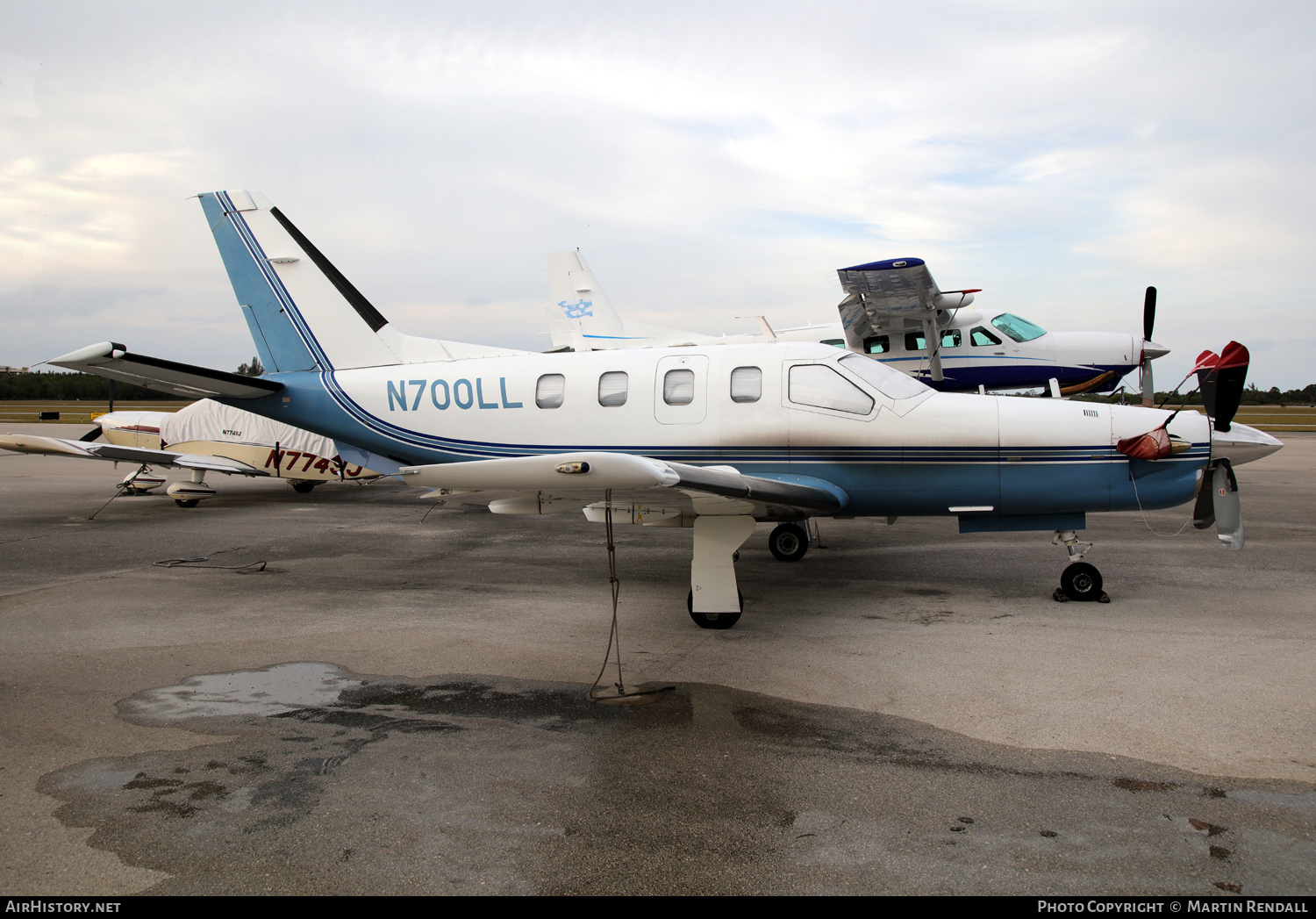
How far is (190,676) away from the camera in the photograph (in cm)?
579

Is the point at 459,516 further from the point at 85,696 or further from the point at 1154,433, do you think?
the point at 1154,433

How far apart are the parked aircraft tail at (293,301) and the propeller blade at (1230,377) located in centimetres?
766

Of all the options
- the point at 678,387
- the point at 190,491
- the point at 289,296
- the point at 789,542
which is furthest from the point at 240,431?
the point at 789,542

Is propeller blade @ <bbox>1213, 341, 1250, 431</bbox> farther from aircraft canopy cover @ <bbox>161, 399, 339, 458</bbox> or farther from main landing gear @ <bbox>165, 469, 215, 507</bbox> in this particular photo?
main landing gear @ <bbox>165, 469, 215, 507</bbox>

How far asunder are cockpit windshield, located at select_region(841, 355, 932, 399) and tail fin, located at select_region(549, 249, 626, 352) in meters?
13.2

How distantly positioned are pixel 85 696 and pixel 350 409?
4869 millimetres

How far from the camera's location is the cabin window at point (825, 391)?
7.94m

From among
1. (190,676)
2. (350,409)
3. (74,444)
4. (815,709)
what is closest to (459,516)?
(350,409)

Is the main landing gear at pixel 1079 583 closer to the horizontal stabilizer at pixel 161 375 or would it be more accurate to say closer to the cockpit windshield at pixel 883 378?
the cockpit windshield at pixel 883 378

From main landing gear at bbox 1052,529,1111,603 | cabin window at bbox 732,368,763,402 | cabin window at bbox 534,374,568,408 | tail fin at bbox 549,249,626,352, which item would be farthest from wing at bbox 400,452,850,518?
tail fin at bbox 549,249,626,352

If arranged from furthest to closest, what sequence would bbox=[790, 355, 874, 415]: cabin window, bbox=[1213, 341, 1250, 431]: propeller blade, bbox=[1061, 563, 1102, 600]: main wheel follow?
bbox=[790, 355, 874, 415]: cabin window < bbox=[1061, 563, 1102, 600]: main wheel < bbox=[1213, 341, 1250, 431]: propeller blade

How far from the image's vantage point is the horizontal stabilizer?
293 inches

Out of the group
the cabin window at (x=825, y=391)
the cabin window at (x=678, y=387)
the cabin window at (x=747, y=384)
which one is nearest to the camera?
the cabin window at (x=825, y=391)

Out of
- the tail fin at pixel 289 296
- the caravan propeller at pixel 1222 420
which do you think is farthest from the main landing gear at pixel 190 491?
the caravan propeller at pixel 1222 420
